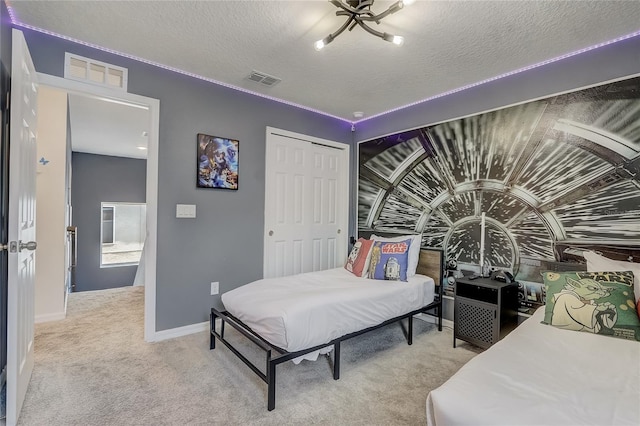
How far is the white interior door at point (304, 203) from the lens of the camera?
145 inches

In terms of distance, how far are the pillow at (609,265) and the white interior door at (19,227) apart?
3.63 meters


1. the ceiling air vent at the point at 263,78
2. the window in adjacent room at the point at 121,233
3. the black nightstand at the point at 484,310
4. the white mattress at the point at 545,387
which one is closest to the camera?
the white mattress at the point at 545,387

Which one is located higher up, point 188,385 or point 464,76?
point 464,76

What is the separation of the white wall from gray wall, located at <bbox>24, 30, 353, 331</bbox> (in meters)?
1.39

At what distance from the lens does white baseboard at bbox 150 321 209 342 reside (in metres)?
2.89

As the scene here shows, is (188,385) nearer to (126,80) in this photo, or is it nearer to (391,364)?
(391,364)

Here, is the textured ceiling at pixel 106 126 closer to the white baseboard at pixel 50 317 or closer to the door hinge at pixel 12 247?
the door hinge at pixel 12 247

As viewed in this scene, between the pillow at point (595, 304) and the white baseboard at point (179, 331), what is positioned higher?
the pillow at point (595, 304)

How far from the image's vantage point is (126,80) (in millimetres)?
2717

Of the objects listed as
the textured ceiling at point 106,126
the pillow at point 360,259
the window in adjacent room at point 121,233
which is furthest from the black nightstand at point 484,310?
the window in adjacent room at point 121,233

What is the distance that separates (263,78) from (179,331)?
2.64 meters

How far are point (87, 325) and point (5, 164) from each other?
6.44ft

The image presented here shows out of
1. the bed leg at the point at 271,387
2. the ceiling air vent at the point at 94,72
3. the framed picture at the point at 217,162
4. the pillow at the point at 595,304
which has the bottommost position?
the bed leg at the point at 271,387

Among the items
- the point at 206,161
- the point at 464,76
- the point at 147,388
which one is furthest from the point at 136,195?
the point at 464,76
